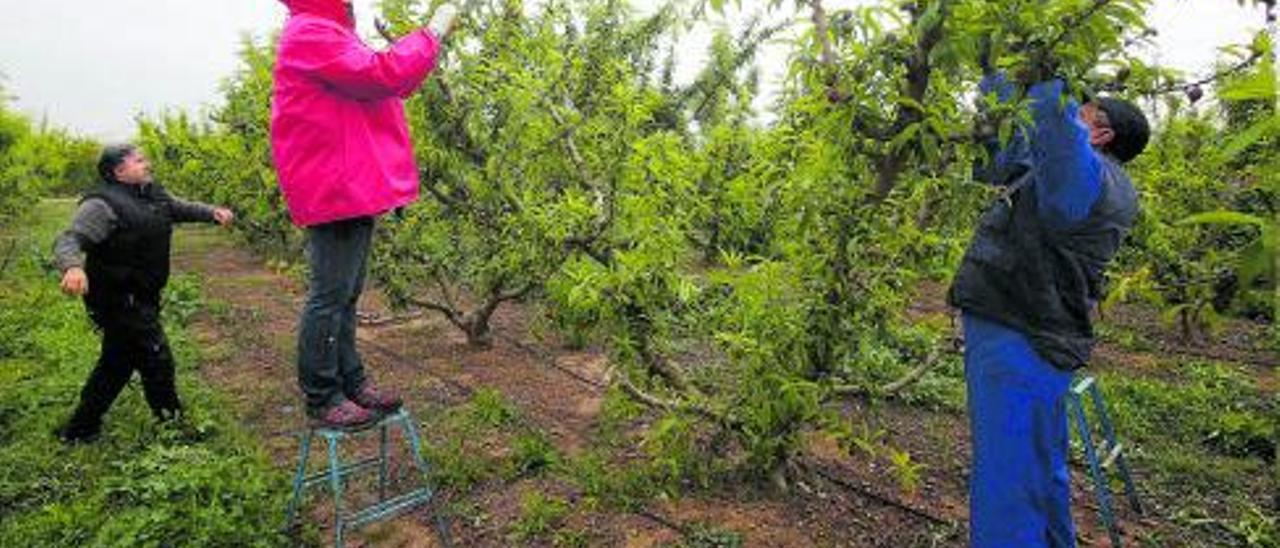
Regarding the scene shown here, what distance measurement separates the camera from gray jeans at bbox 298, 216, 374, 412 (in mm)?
3885

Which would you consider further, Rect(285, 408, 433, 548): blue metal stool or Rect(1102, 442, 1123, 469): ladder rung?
Rect(1102, 442, 1123, 469): ladder rung

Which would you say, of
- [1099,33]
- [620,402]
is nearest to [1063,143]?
[1099,33]

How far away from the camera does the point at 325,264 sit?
12.8 ft

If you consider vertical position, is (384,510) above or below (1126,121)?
below

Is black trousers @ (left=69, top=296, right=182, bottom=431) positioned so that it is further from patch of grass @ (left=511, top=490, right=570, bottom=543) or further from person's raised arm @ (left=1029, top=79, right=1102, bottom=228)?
person's raised arm @ (left=1029, top=79, right=1102, bottom=228)

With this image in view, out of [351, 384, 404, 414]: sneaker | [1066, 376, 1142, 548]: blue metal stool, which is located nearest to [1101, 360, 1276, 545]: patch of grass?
[1066, 376, 1142, 548]: blue metal stool

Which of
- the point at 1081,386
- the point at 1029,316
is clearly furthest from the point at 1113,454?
the point at 1029,316

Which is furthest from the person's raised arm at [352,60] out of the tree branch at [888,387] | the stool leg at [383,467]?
the tree branch at [888,387]

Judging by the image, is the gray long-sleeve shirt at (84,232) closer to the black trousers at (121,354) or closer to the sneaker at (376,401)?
the black trousers at (121,354)

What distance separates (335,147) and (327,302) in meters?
0.63

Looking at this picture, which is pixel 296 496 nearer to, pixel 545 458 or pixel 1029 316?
pixel 545 458

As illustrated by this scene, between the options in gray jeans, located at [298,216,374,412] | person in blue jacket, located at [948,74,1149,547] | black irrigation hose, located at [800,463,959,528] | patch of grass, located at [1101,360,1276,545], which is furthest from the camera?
patch of grass, located at [1101,360,1276,545]

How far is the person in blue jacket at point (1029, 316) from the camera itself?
133 inches

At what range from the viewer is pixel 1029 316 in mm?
3414
